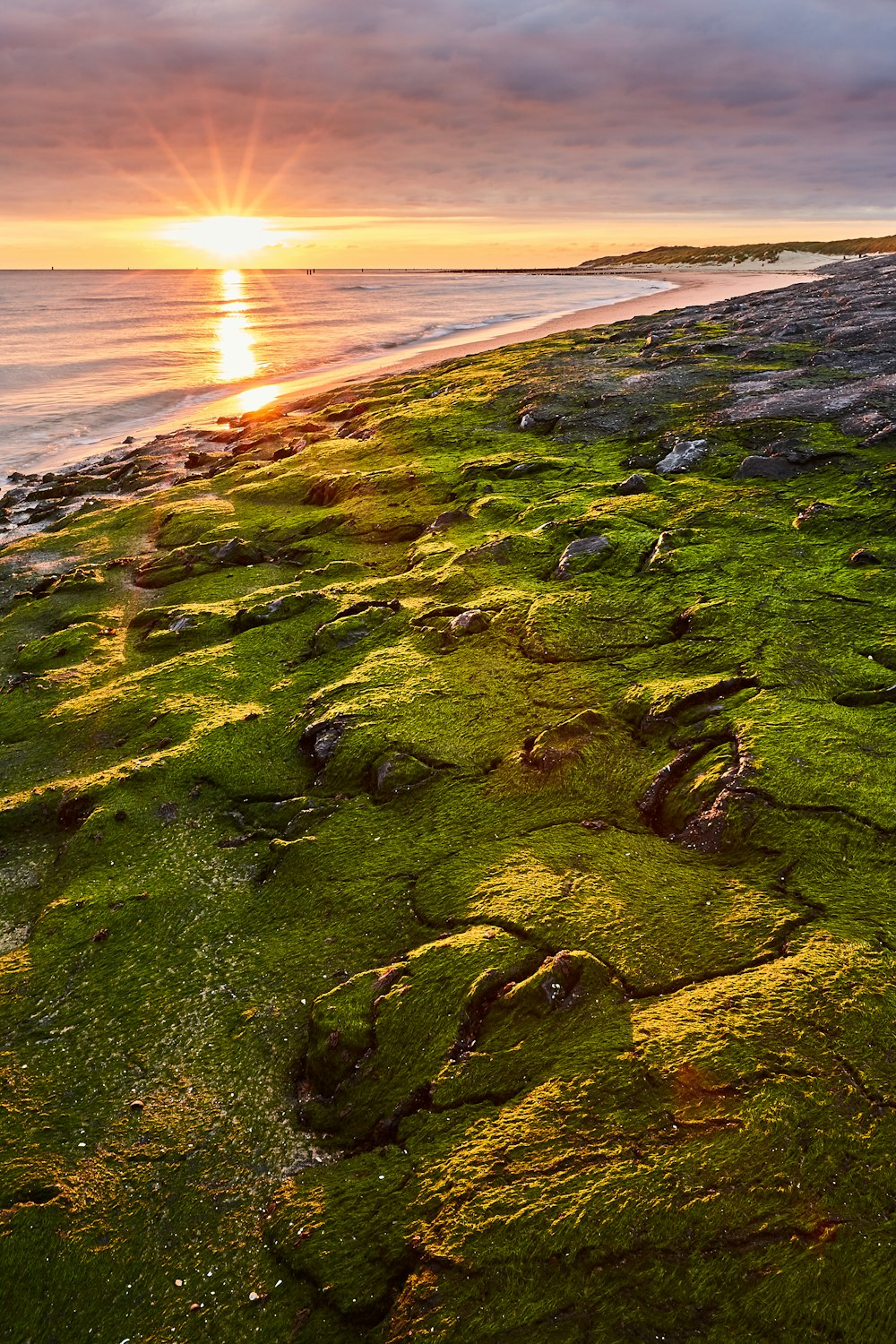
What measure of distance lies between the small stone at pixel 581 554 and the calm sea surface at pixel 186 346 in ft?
99.9

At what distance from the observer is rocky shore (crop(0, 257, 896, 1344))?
496 centimetres

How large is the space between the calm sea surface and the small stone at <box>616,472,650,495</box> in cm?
2918

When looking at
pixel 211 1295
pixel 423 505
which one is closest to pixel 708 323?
pixel 423 505

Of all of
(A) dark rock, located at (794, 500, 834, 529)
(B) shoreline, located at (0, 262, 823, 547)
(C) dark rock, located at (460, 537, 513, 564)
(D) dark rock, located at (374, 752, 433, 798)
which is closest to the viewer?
(D) dark rock, located at (374, 752, 433, 798)

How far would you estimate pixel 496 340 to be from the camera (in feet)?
200

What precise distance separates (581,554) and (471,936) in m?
8.37

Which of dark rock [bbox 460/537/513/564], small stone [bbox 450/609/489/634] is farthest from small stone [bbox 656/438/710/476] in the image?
small stone [bbox 450/609/489/634]

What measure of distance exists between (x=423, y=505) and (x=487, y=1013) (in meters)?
13.6

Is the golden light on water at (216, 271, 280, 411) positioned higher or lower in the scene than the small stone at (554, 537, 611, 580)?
higher

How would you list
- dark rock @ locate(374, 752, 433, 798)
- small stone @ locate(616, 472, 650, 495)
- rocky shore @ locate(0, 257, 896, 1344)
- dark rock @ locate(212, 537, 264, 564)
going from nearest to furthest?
rocky shore @ locate(0, 257, 896, 1344), dark rock @ locate(374, 752, 433, 798), small stone @ locate(616, 472, 650, 495), dark rock @ locate(212, 537, 264, 564)

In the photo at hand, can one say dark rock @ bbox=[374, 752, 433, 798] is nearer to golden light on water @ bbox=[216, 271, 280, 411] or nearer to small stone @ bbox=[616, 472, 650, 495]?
small stone @ bbox=[616, 472, 650, 495]

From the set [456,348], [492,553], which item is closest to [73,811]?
[492,553]

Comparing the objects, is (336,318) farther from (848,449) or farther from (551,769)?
(551,769)

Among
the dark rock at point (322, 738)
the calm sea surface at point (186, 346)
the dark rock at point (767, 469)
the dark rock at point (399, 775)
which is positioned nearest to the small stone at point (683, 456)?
the dark rock at point (767, 469)
